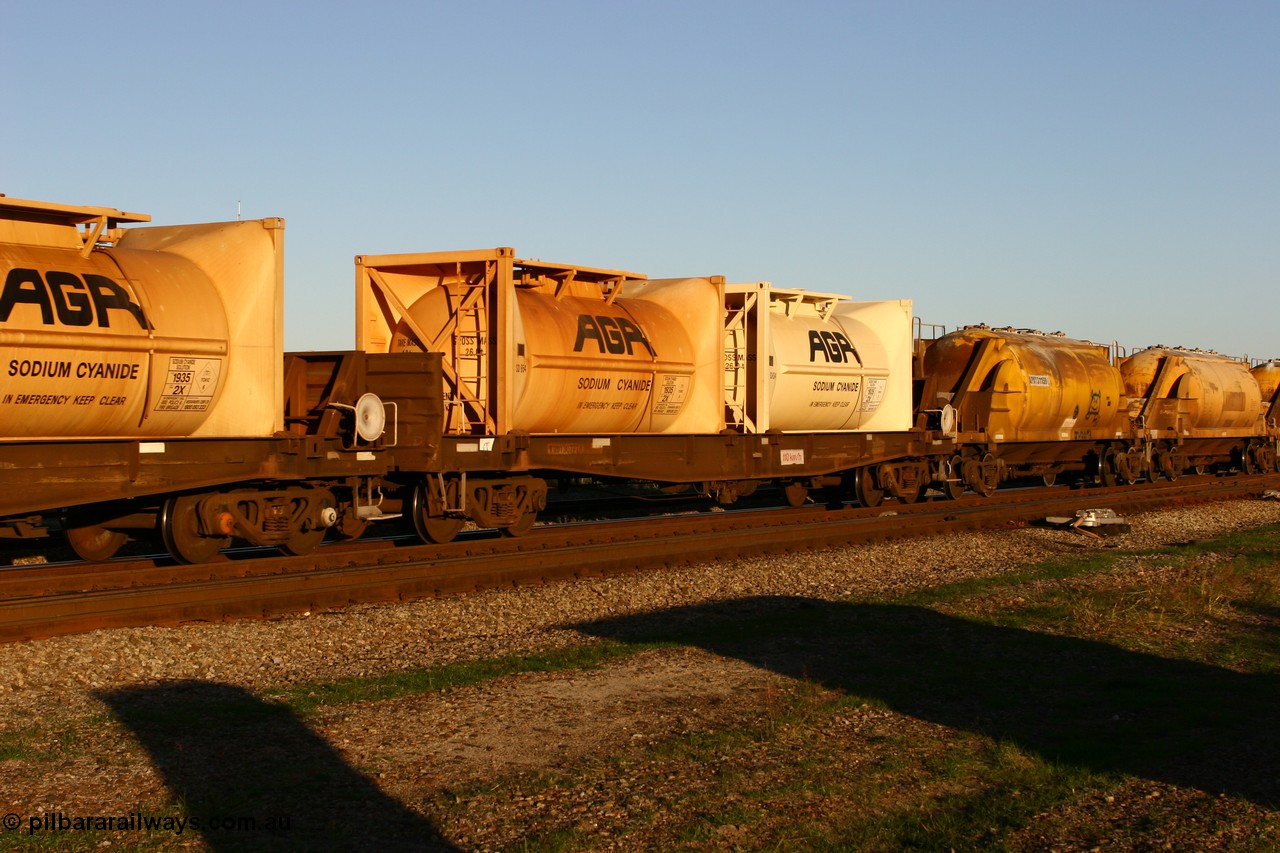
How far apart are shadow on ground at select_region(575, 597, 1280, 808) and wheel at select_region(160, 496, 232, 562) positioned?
491 centimetres

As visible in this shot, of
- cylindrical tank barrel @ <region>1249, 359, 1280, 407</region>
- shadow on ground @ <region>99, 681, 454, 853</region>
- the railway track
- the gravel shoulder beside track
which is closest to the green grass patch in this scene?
the gravel shoulder beside track

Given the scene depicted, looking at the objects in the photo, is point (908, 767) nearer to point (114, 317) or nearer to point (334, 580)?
point (334, 580)

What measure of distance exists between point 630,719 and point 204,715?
2760 millimetres

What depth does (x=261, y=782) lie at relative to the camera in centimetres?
644

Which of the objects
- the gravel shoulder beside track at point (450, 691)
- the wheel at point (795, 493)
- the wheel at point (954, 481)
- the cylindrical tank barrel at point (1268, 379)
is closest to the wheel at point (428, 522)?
the gravel shoulder beside track at point (450, 691)

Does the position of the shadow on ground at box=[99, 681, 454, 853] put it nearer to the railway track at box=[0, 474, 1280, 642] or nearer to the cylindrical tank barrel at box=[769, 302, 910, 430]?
the railway track at box=[0, 474, 1280, 642]

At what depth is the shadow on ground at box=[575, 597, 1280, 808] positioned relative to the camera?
23.1ft

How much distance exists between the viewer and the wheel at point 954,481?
24.6m

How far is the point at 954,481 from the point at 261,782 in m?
20.2

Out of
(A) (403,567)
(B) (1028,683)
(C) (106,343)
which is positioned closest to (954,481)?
(A) (403,567)

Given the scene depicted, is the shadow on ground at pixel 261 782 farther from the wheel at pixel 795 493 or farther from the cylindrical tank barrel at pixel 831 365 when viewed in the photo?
the wheel at pixel 795 493

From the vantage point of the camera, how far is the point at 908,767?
6793 millimetres

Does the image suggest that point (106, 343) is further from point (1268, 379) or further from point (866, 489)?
point (1268, 379)

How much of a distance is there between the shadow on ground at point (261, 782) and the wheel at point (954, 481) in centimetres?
1853
